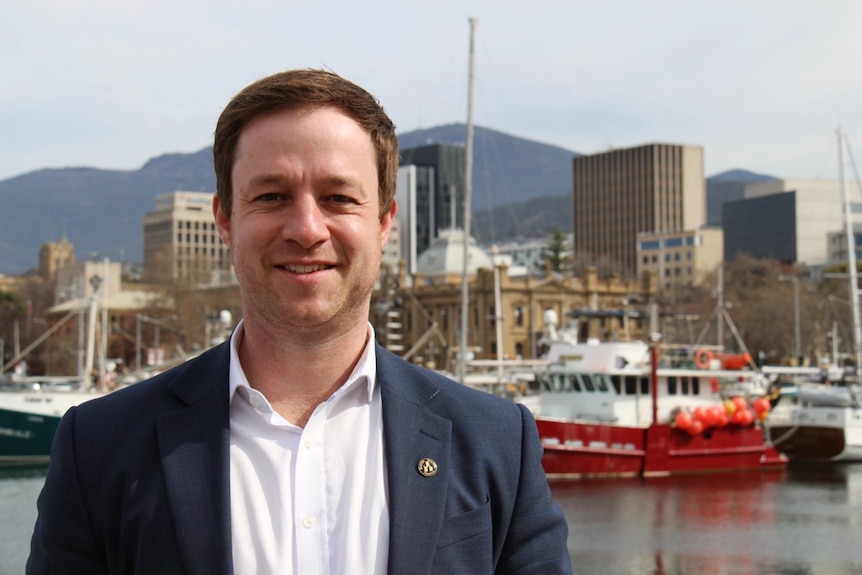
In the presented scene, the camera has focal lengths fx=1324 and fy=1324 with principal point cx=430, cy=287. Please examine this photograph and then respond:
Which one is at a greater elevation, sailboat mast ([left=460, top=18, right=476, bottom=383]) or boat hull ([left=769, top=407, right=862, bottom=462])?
sailboat mast ([left=460, top=18, right=476, bottom=383])

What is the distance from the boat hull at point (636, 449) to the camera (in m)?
38.1

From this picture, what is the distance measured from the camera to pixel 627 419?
131 ft

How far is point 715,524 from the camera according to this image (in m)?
31.3

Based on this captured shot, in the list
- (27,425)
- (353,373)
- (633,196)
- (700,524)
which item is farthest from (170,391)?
(633,196)

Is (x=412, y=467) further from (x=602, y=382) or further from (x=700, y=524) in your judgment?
(x=602, y=382)

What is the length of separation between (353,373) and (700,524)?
1139 inches

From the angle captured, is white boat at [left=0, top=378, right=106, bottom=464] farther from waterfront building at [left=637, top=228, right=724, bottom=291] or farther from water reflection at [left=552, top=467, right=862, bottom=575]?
waterfront building at [left=637, top=228, right=724, bottom=291]

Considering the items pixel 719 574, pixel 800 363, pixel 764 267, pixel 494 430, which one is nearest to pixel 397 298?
pixel 800 363

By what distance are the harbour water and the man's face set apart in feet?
72.1

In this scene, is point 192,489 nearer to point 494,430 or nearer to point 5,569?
point 494,430

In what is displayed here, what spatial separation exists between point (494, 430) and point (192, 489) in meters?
0.81

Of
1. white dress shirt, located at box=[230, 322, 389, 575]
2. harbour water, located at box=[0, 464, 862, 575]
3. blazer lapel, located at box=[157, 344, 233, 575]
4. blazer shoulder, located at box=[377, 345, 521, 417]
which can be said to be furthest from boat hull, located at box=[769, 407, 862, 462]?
blazer lapel, located at box=[157, 344, 233, 575]

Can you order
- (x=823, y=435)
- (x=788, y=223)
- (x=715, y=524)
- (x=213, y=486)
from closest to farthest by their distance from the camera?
1. (x=213, y=486)
2. (x=715, y=524)
3. (x=823, y=435)
4. (x=788, y=223)

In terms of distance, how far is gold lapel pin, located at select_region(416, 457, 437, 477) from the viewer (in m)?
3.36
